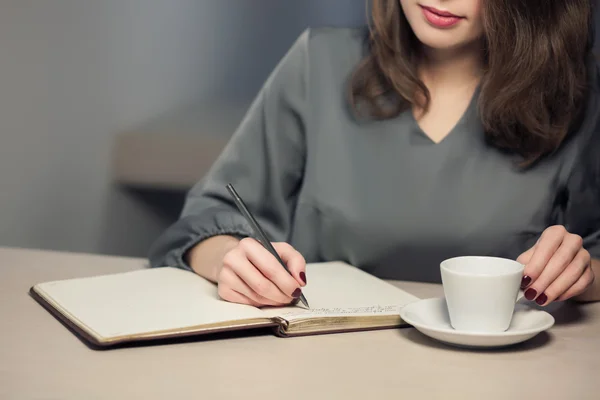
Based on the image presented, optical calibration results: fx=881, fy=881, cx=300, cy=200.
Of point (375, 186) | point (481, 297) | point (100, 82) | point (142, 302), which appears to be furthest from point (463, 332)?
point (100, 82)

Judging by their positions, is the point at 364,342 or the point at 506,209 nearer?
the point at 364,342

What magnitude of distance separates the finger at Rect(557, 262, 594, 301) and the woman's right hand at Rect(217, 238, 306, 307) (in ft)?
0.98

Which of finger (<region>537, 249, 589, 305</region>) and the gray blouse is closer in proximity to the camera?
finger (<region>537, 249, 589, 305</region>)

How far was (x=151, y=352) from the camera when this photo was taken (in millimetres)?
855

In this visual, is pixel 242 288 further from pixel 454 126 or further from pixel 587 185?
pixel 587 185

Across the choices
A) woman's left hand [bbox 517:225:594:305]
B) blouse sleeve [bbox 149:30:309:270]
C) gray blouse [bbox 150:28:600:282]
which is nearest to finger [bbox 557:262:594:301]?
woman's left hand [bbox 517:225:594:305]

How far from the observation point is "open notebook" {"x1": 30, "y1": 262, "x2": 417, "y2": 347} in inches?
34.7

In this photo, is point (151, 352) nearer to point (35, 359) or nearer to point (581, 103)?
point (35, 359)

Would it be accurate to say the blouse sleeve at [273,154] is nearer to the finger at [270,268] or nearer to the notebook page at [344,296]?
the notebook page at [344,296]

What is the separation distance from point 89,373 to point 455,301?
0.36 meters

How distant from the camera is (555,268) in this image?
0.98m

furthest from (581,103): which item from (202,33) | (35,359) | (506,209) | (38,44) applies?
(202,33)

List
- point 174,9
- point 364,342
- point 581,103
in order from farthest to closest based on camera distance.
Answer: point 174,9, point 581,103, point 364,342

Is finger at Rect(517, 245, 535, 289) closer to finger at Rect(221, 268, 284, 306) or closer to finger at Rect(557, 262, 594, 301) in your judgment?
finger at Rect(557, 262, 594, 301)
